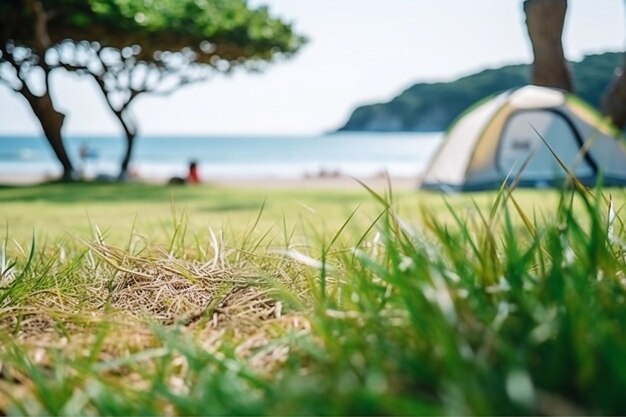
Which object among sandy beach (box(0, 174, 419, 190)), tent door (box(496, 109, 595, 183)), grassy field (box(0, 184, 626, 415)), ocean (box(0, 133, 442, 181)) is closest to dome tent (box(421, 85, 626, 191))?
tent door (box(496, 109, 595, 183))

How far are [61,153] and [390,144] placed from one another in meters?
61.4

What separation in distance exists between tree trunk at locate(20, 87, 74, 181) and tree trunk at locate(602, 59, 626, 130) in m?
9.44

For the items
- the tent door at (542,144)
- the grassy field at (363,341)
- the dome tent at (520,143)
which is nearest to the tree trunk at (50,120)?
the dome tent at (520,143)

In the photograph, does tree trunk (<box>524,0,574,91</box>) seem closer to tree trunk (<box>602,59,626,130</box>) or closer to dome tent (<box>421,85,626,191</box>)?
tree trunk (<box>602,59,626,130</box>)

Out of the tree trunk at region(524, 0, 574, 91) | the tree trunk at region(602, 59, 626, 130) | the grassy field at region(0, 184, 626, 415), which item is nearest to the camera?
the grassy field at region(0, 184, 626, 415)

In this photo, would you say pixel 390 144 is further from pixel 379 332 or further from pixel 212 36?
pixel 379 332

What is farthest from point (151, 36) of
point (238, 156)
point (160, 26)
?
point (238, 156)

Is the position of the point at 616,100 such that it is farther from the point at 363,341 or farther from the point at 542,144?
the point at 363,341

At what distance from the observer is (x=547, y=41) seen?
1128cm

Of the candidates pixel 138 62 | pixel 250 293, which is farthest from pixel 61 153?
pixel 250 293

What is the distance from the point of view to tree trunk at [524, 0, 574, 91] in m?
11.1

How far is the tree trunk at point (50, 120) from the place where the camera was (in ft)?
50.4

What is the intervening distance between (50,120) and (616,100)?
9.91 metres

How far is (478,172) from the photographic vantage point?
33.0ft
